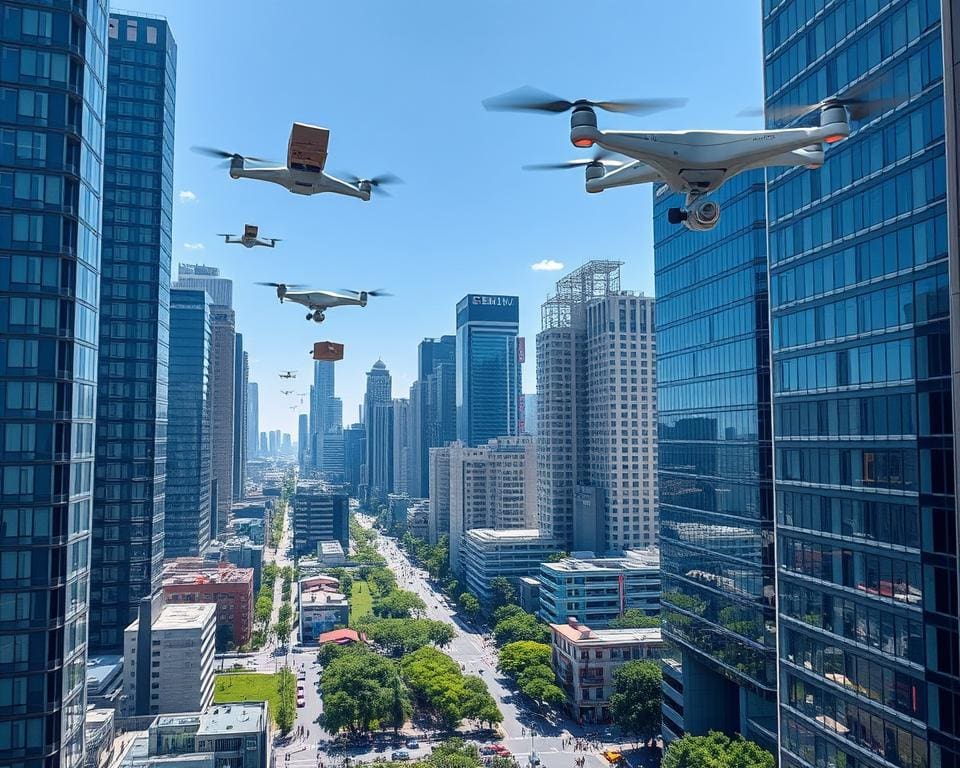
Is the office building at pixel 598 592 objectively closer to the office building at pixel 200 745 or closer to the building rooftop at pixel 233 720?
the building rooftop at pixel 233 720

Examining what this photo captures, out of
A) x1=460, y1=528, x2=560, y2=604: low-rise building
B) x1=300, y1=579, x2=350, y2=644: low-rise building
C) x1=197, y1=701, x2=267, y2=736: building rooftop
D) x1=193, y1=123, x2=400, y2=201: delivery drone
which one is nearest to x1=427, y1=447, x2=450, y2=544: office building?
x1=460, y1=528, x2=560, y2=604: low-rise building

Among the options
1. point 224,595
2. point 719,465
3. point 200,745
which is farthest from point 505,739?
point 224,595

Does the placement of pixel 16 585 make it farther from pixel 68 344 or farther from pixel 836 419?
pixel 836 419

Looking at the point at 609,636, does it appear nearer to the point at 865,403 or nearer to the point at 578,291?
the point at 865,403

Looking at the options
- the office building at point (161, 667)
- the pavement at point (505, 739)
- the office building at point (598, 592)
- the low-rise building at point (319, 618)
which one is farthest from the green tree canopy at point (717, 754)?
the low-rise building at point (319, 618)

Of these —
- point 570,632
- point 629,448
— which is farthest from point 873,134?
point 629,448

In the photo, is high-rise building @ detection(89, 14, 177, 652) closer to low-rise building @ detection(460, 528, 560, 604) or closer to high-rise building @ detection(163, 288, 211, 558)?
high-rise building @ detection(163, 288, 211, 558)
